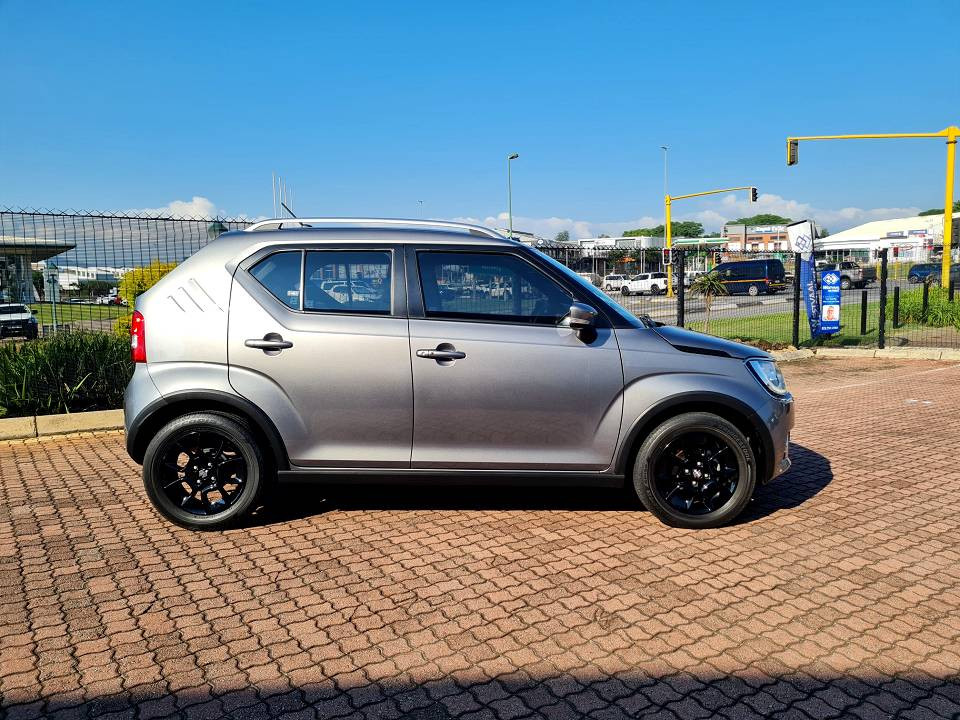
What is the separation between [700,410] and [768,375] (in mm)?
546

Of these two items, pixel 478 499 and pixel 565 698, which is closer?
pixel 565 698

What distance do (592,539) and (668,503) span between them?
1.77 ft

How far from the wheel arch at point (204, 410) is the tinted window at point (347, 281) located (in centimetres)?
Result: 72

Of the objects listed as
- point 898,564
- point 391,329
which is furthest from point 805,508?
point 391,329

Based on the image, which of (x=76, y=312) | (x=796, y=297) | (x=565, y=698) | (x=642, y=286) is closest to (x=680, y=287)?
(x=642, y=286)

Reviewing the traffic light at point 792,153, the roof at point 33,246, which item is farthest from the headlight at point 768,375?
the traffic light at point 792,153

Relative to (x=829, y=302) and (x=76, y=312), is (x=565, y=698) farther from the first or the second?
(x=829, y=302)

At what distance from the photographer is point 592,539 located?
4523 millimetres

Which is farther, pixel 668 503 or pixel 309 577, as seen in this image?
pixel 668 503

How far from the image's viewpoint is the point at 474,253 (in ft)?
15.4

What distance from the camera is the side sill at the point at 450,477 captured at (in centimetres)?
459

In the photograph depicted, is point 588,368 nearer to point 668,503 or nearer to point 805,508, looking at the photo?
point 668,503

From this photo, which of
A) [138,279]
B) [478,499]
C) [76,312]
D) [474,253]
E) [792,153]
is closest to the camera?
[474,253]

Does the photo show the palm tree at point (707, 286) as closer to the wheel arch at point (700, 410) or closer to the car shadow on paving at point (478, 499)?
the car shadow on paving at point (478, 499)
